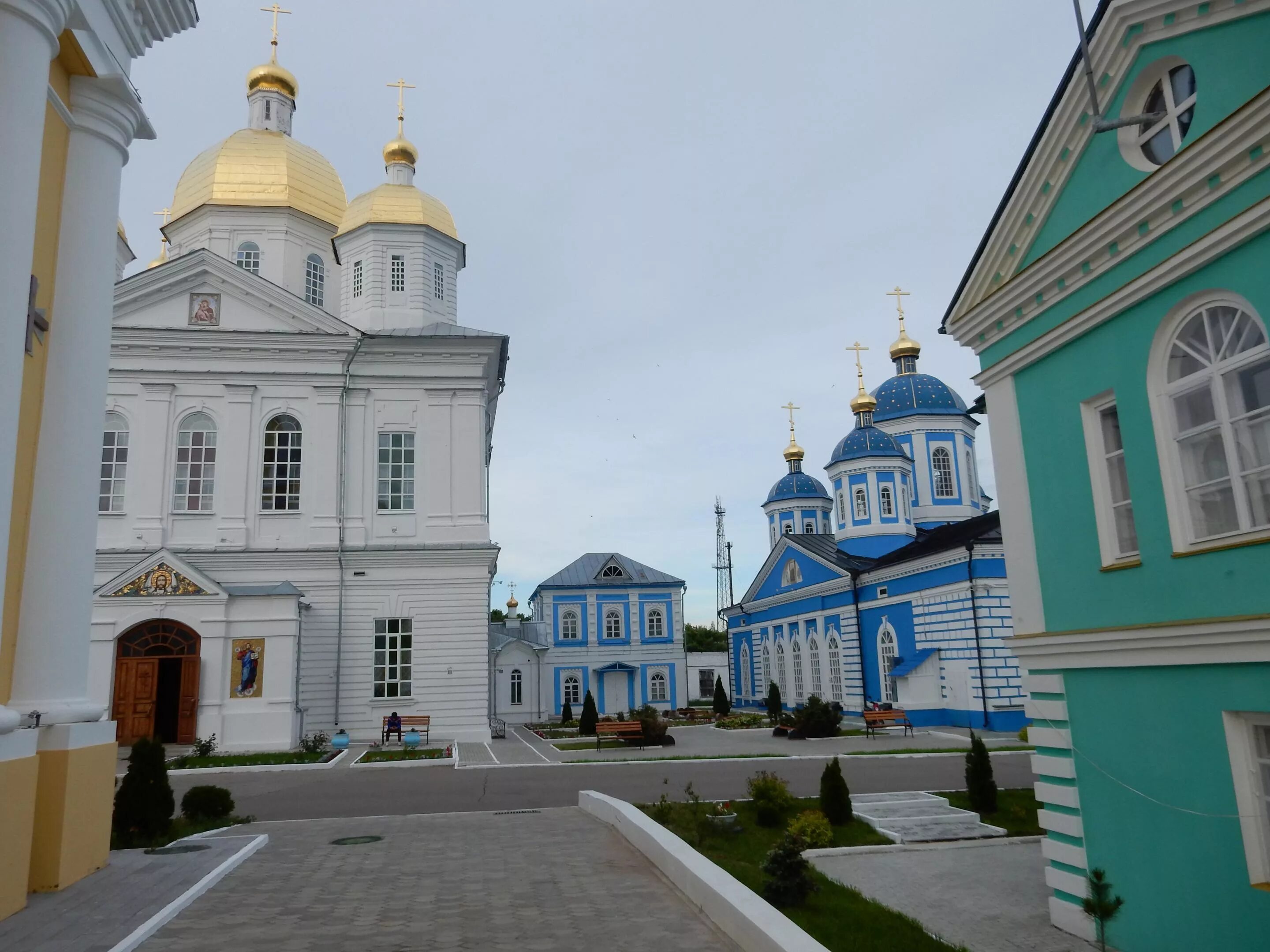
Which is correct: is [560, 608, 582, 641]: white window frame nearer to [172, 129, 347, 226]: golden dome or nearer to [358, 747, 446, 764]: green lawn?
[172, 129, 347, 226]: golden dome

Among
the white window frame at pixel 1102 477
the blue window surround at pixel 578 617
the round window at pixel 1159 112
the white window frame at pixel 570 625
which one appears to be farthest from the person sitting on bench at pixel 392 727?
the white window frame at pixel 570 625

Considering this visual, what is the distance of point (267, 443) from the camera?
83.9 ft

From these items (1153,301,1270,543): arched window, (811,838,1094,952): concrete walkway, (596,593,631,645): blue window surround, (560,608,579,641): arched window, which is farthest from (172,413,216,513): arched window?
(596,593,631,645): blue window surround

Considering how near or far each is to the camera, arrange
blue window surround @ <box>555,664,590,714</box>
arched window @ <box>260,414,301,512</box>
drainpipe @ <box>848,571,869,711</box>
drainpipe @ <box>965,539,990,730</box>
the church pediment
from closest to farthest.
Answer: the church pediment
arched window @ <box>260,414,301,512</box>
drainpipe @ <box>965,539,990,730</box>
drainpipe @ <box>848,571,869,711</box>
blue window surround @ <box>555,664,590,714</box>

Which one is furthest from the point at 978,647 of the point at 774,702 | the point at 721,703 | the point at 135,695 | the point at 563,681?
the point at 563,681

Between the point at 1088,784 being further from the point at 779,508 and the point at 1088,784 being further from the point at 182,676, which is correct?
the point at 779,508

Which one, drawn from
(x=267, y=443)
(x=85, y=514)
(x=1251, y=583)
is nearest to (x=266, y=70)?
(x=267, y=443)

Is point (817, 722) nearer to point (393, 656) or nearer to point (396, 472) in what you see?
point (393, 656)

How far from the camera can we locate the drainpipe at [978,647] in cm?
2642

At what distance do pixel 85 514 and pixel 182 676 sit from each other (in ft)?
55.3

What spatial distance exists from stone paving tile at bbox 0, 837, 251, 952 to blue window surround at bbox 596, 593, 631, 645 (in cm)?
3909

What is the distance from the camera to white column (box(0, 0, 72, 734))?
5723 mm

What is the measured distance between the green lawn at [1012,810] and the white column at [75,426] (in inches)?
364

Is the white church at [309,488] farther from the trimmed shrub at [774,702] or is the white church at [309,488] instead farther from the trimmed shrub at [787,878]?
the trimmed shrub at [787,878]
